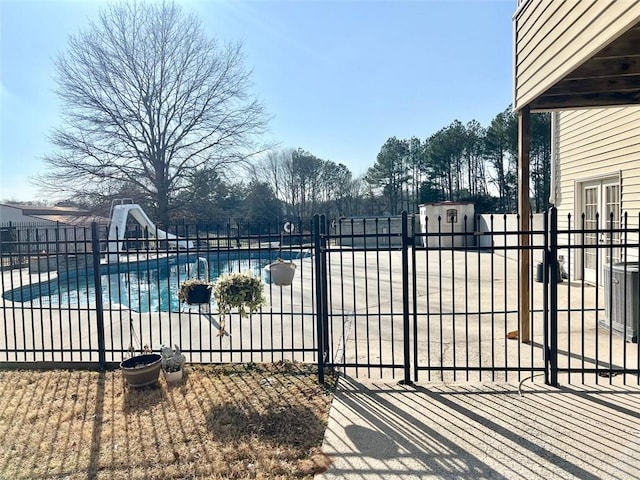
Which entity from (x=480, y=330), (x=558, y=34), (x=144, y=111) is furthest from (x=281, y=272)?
(x=144, y=111)

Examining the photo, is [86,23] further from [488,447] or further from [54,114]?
[488,447]

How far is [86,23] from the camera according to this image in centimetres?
2236

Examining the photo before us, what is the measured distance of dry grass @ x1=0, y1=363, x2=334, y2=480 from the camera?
101 inches

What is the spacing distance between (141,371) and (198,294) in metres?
1.12

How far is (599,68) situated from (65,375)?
600 centimetres

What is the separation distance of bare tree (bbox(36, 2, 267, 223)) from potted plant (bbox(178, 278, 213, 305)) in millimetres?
21334

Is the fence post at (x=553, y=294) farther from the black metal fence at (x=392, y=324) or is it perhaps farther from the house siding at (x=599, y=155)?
the house siding at (x=599, y=155)

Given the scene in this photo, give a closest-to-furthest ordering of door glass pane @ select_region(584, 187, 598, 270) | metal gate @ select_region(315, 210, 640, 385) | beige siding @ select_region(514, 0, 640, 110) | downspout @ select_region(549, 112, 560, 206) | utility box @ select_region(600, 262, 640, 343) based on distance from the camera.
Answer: beige siding @ select_region(514, 0, 640, 110) → metal gate @ select_region(315, 210, 640, 385) → utility box @ select_region(600, 262, 640, 343) → door glass pane @ select_region(584, 187, 598, 270) → downspout @ select_region(549, 112, 560, 206)

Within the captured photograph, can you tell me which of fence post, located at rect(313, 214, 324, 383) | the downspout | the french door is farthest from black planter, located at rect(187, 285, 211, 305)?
the downspout

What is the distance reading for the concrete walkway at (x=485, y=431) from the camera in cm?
245

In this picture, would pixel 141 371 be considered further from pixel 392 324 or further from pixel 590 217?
pixel 590 217

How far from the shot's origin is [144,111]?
958 inches

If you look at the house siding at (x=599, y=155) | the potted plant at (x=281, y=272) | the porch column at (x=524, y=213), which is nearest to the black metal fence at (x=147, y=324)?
the potted plant at (x=281, y=272)

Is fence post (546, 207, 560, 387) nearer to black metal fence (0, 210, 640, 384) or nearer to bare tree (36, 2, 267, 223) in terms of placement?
black metal fence (0, 210, 640, 384)
